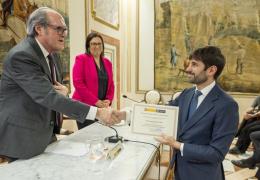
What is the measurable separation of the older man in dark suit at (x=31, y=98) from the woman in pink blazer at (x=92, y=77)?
1.51 m

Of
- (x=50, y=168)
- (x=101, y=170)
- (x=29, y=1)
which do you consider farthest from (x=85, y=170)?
(x=29, y=1)

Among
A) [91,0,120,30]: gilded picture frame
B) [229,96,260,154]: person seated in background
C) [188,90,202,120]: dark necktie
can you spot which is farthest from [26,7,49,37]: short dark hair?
[229,96,260,154]: person seated in background

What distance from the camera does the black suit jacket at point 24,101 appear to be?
5.84 ft

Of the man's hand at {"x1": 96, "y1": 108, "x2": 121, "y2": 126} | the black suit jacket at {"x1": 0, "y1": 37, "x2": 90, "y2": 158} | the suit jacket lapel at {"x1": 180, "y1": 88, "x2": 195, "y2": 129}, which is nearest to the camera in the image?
the black suit jacket at {"x1": 0, "y1": 37, "x2": 90, "y2": 158}

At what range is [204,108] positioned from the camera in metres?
1.88

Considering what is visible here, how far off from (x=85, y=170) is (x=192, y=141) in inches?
28.9

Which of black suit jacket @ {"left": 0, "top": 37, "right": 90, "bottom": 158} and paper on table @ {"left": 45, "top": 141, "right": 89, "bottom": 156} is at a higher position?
black suit jacket @ {"left": 0, "top": 37, "right": 90, "bottom": 158}

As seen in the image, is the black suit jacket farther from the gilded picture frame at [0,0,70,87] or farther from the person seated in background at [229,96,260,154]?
the person seated in background at [229,96,260,154]

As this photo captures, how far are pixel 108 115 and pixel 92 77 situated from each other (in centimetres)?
140

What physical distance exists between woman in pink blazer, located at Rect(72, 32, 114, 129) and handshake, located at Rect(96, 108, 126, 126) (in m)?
0.93

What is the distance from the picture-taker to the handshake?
214 centimetres

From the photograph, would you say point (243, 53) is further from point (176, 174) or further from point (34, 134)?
point (34, 134)

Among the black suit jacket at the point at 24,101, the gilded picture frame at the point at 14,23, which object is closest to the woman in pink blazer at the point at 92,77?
the gilded picture frame at the point at 14,23

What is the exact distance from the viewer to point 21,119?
178cm
